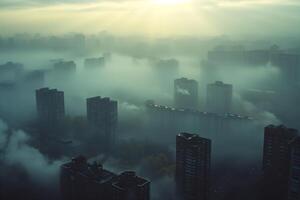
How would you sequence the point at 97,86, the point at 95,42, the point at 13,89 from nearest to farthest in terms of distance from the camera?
the point at 13,89
the point at 97,86
the point at 95,42

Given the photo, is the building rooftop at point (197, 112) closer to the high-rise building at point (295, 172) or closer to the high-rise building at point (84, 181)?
the high-rise building at point (295, 172)

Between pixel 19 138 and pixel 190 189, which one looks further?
pixel 19 138

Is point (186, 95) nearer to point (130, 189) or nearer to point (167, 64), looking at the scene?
point (167, 64)

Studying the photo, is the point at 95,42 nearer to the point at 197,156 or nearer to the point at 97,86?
the point at 97,86

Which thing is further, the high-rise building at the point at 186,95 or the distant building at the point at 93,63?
the distant building at the point at 93,63

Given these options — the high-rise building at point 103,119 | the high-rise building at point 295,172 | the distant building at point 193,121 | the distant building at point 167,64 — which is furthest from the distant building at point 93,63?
the high-rise building at point 295,172

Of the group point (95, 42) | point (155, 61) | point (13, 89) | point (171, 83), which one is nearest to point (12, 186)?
point (13, 89)
